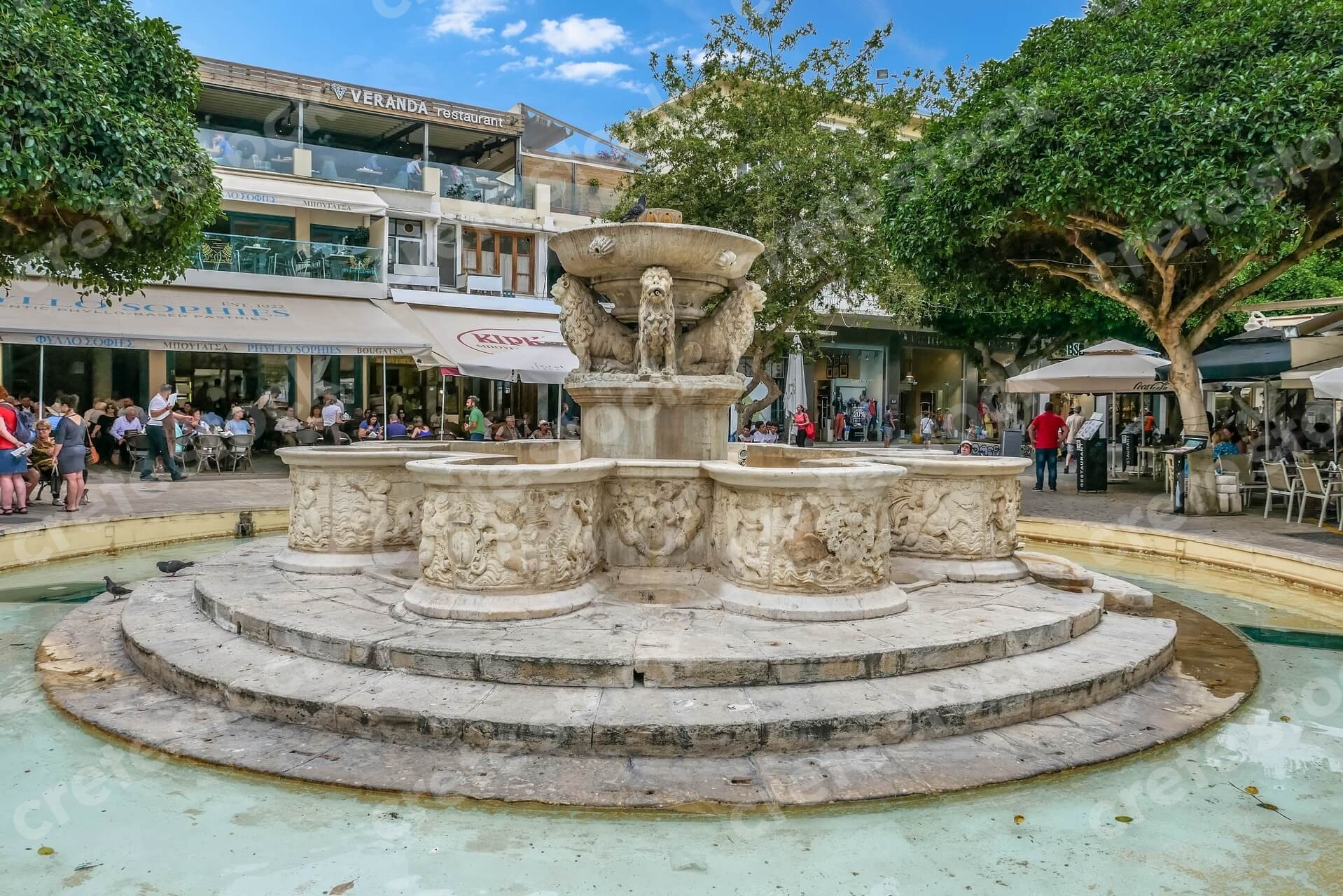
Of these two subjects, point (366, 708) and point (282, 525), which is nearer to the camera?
point (366, 708)

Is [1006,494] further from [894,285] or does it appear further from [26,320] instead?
[26,320]

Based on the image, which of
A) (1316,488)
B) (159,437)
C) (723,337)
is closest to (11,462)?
(159,437)

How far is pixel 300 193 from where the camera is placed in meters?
19.8

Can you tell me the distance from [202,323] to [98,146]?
938cm

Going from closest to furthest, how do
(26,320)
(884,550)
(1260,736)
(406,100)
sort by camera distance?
(1260,736), (884,550), (26,320), (406,100)

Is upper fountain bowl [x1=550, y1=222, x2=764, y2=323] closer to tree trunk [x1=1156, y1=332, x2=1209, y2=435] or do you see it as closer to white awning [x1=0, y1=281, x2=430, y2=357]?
tree trunk [x1=1156, y1=332, x2=1209, y2=435]

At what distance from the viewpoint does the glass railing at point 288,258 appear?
1812 cm

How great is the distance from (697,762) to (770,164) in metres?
13.7

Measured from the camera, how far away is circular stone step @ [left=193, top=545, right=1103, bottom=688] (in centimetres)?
395

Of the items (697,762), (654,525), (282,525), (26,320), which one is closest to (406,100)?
(26,320)

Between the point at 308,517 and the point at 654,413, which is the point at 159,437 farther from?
the point at 654,413

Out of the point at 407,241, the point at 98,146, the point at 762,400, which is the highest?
the point at 407,241

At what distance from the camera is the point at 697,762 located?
3445 millimetres

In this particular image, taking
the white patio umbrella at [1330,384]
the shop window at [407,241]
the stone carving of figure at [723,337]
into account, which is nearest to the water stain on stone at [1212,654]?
the stone carving of figure at [723,337]
